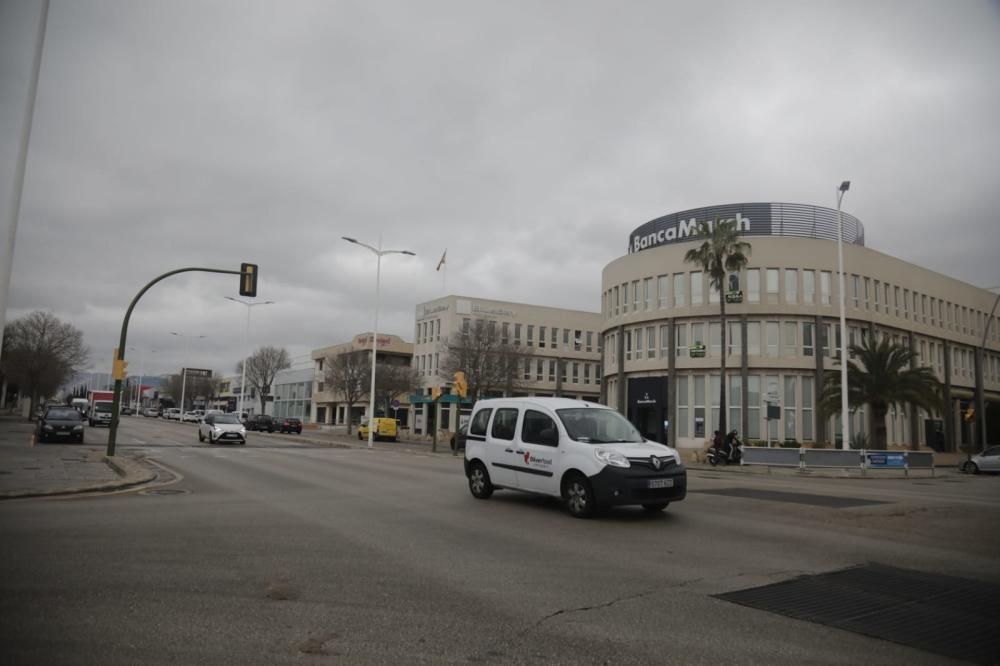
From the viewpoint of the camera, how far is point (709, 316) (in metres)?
44.6

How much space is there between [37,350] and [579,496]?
56.6m

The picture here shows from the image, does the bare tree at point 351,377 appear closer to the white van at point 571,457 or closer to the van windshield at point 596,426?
Result: the white van at point 571,457

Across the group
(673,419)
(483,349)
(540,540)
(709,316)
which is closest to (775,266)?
(709,316)

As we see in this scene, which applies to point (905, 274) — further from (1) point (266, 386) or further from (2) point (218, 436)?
(1) point (266, 386)

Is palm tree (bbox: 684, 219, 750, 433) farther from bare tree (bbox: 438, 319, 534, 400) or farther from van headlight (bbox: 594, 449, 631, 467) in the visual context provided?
van headlight (bbox: 594, 449, 631, 467)

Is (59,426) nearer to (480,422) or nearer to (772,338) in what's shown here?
(480,422)

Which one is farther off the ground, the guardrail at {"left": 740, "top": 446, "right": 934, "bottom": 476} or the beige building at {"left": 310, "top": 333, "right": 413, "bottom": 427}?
the beige building at {"left": 310, "top": 333, "right": 413, "bottom": 427}

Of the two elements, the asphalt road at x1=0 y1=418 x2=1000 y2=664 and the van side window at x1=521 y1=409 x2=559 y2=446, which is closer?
the asphalt road at x1=0 y1=418 x2=1000 y2=664

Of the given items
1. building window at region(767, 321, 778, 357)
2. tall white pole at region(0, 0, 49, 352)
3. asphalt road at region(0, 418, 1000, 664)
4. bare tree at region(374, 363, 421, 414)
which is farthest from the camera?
bare tree at region(374, 363, 421, 414)

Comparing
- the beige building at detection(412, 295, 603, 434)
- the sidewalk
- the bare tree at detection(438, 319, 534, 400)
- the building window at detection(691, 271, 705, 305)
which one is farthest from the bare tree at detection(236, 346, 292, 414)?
the sidewalk

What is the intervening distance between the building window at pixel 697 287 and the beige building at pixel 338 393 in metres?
33.6

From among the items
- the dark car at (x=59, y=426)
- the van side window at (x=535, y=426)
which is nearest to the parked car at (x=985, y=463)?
the van side window at (x=535, y=426)

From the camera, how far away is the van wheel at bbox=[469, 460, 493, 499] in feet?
41.9

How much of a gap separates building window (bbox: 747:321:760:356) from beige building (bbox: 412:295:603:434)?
27.6 m
